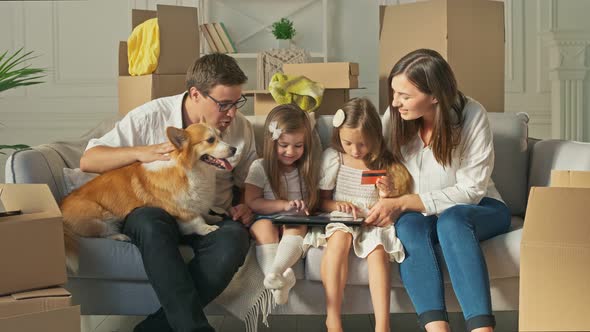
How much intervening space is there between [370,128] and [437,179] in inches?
10.7

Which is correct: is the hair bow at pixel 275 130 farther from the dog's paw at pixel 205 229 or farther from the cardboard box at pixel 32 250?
the cardboard box at pixel 32 250

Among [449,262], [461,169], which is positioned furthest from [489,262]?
[461,169]

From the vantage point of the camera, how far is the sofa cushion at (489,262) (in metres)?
2.39

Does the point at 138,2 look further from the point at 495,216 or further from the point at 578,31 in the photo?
the point at 495,216

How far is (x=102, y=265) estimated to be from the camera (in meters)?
2.43

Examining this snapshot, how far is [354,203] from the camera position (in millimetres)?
2686

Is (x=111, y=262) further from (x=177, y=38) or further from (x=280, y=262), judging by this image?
(x=177, y=38)

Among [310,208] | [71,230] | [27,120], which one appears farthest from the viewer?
[27,120]

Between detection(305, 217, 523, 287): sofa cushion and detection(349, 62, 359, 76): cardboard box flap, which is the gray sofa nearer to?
detection(305, 217, 523, 287): sofa cushion

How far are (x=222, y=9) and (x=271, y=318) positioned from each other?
7.73 feet

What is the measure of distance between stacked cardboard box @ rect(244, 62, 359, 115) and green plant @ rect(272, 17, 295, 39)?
4.77ft

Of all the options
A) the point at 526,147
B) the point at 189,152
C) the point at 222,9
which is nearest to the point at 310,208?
the point at 189,152

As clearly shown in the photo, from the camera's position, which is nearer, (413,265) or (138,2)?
(413,265)

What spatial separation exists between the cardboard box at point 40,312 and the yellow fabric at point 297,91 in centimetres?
129
